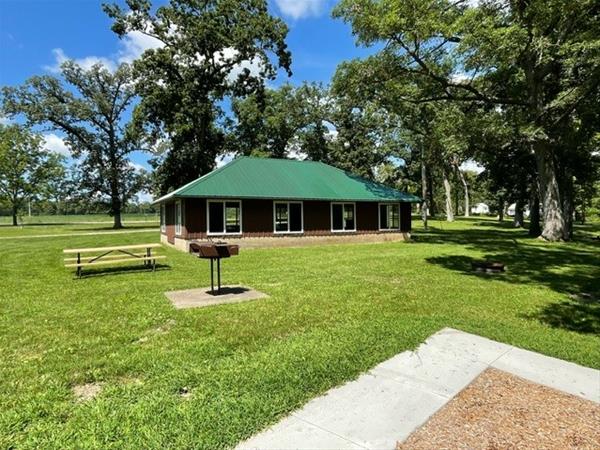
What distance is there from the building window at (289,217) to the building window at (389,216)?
199 inches

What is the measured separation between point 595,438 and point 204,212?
49.4 ft

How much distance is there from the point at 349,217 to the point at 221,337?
51.0 ft

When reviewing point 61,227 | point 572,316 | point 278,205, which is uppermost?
point 278,205

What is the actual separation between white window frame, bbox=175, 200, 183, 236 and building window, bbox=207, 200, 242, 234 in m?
1.43

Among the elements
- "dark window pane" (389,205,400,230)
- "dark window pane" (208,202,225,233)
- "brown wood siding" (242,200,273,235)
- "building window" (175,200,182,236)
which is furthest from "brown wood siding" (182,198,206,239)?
"dark window pane" (389,205,400,230)

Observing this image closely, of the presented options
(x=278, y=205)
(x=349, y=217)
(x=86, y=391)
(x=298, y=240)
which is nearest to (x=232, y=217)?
(x=278, y=205)

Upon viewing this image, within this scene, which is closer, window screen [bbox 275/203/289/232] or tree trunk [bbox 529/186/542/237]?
window screen [bbox 275/203/289/232]

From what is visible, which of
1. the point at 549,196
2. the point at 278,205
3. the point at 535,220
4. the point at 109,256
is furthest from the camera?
the point at 535,220

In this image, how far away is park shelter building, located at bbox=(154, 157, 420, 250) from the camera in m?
16.3

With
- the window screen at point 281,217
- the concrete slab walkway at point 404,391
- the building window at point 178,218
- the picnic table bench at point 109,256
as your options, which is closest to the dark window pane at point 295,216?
the window screen at point 281,217

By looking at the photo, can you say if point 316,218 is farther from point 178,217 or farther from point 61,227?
point 61,227

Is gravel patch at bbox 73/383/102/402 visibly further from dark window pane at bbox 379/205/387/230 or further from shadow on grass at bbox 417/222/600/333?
dark window pane at bbox 379/205/387/230

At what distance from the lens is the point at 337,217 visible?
771 inches

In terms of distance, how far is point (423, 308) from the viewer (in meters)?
6.52
